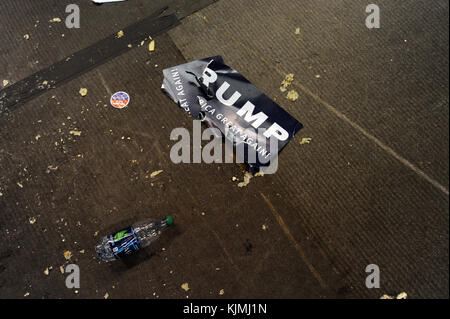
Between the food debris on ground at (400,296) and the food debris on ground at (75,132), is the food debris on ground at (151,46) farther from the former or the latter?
the food debris on ground at (400,296)

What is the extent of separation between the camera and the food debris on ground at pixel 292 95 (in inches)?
76.3

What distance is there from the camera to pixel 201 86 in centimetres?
194

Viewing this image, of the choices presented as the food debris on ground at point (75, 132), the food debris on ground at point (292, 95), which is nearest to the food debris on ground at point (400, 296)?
the food debris on ground at point (292, 95)

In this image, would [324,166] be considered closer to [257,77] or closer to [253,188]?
[253,188]

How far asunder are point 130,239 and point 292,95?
1306mm

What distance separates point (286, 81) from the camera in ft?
6.44

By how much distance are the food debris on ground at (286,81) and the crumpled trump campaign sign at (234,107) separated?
120 mm

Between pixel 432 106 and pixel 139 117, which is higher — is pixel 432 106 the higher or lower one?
the lower one

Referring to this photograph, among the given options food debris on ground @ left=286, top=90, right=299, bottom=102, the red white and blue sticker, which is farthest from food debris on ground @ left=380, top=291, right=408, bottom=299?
the red white and blue sticker

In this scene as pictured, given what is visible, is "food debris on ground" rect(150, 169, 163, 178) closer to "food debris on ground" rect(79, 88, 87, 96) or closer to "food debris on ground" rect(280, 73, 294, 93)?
"food debris on ground" rect(79, 88, 87, 96)

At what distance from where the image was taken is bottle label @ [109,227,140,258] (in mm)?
1750

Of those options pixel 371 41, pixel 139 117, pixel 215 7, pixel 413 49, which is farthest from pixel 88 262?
pixel 413 49

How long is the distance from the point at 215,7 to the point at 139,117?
91 centimetres

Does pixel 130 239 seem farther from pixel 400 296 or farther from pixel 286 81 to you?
pixel 400 296
